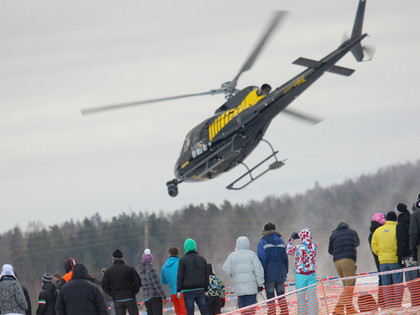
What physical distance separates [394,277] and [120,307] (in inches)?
182

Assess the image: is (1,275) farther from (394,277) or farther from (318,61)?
(318,61)

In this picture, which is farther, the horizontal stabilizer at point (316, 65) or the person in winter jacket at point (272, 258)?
the horizontal stabilizer at point (316, 65)

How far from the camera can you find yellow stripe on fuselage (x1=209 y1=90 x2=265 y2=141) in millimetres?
21734

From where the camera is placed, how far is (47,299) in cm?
1499

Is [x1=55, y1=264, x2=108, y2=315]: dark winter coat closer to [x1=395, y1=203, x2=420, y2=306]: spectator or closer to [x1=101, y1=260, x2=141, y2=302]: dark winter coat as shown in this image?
[x1=101, y1=260, x2=141, y2=302]: dark winter coat

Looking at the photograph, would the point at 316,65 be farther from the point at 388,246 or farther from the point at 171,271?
the point at 171,271

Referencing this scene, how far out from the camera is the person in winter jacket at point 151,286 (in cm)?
1562

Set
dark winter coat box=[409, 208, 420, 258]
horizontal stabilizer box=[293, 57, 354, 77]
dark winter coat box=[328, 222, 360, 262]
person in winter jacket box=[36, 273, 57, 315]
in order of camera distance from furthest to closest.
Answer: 1. horizontal stabilizer box=[293, 57, 354, 77]
2. dark winter coat box=[328, 222, 360, 262]
3. person in winter jacket box=[36, 273, 57, 315]
4. dark winter coat box=[409, 208, 420, 258]

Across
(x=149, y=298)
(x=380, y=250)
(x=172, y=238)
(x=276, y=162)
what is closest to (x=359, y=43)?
(x=276, y=162)

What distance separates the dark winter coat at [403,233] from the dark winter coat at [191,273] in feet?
10.4

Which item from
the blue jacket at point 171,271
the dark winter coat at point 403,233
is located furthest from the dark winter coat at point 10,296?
the dark winter coat at point 403,233

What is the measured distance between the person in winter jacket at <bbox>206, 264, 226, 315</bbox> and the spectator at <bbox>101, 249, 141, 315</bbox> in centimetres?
122

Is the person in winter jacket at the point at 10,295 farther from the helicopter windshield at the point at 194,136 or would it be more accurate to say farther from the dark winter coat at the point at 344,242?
the helicopter windshield at the point at 194,136

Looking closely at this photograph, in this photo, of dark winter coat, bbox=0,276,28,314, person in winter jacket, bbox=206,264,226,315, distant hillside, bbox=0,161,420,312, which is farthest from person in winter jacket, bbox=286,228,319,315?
distant hillside, bbox=0,161,420,312
